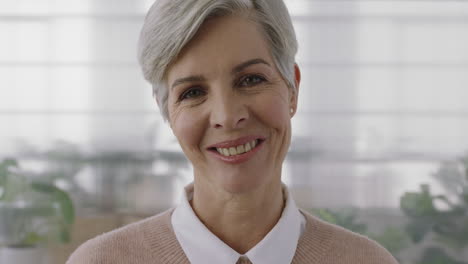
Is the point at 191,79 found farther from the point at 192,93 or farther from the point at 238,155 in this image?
the point at 238,155

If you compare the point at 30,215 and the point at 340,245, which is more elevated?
the point at 340,245

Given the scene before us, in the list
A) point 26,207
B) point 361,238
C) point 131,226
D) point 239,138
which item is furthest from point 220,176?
point 26,207

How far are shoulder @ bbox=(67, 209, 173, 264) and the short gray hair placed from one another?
10.6 inches

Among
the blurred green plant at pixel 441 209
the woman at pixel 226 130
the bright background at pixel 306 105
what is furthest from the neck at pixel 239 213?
the blurred green plant at pixel 441 209

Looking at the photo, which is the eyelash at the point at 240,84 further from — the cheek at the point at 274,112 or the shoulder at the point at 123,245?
the shoulder at the point at 123,245

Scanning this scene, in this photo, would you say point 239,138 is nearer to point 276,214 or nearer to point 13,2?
point 276,214

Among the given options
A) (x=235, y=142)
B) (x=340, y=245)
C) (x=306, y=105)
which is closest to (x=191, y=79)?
(x=235, y=142)

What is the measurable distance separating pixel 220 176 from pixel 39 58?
1.87m

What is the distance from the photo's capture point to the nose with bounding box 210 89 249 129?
116cm

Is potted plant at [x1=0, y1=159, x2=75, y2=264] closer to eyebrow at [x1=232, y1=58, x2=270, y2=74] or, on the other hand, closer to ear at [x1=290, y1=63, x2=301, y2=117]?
ear at [x1=290, y1=63, x2=301, y2=117]

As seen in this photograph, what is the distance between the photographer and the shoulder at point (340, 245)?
1396 mm

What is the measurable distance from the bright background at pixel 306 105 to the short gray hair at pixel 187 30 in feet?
4.92

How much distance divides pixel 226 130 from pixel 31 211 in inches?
78.5

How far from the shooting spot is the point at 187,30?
45.8 inches
